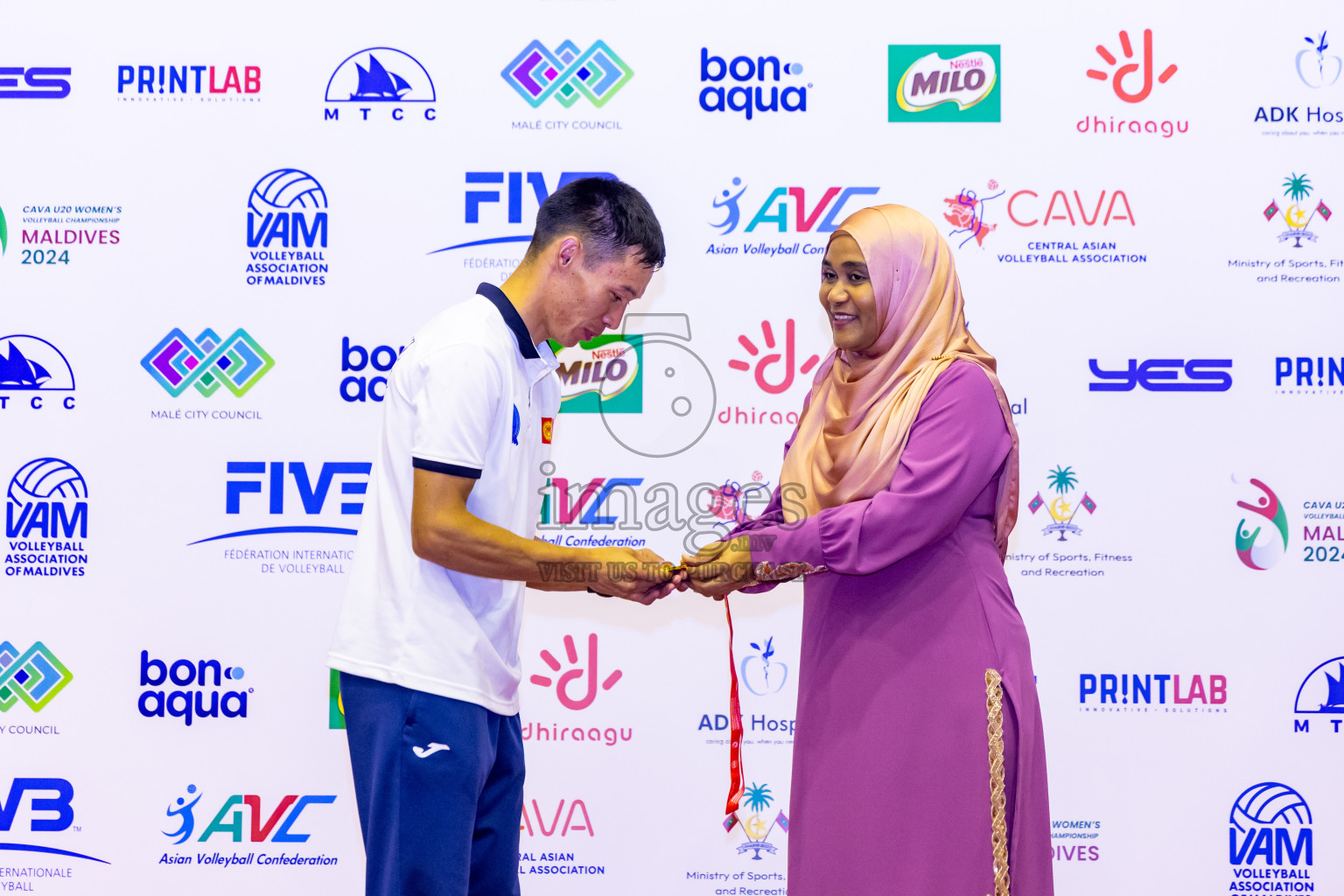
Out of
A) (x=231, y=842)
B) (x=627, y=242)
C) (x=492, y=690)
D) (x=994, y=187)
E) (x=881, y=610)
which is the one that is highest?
(x=994, y=187)

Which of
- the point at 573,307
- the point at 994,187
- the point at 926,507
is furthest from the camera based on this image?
the point at 994,187

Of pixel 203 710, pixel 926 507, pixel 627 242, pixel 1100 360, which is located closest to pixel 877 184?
pixel 1100 360

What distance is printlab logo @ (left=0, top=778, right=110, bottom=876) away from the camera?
11.6 feet

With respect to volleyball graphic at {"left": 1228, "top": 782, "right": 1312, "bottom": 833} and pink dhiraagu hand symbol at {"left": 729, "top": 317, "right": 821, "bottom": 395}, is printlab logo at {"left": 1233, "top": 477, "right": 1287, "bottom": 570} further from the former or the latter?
pink dhiraagu hand symbol at {"left": 729, "top": 317, "right": 821, "bottom": 395}

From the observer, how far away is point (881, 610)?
2.19 metres

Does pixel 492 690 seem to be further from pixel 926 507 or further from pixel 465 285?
pixel 465 285

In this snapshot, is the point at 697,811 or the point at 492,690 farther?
the point at 697,811

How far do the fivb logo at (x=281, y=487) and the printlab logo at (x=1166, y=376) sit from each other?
8.24ft

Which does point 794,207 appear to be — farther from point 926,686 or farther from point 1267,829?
point 1267,829

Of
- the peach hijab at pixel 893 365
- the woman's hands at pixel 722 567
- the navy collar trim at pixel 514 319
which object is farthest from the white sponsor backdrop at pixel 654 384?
the navy collar trim at pixel 514 319

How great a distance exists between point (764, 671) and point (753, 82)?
1.98 meters

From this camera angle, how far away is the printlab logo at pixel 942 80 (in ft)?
11.5

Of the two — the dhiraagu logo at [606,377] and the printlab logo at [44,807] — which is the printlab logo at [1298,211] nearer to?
the dhiraagu logo at [606,377]

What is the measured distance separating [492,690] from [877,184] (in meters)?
2.23
